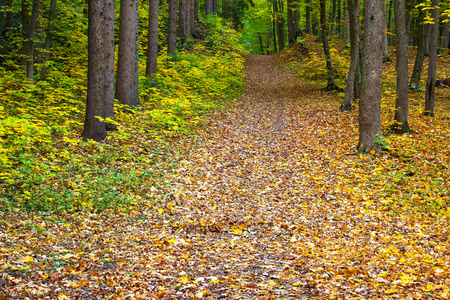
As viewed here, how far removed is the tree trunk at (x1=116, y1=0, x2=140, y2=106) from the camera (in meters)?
10.4

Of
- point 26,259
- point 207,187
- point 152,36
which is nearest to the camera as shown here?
point 26,259

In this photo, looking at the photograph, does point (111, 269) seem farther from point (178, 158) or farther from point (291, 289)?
point (178, 158)

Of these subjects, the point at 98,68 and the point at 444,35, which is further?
the point at 444,35

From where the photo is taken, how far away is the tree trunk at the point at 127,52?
10406mm

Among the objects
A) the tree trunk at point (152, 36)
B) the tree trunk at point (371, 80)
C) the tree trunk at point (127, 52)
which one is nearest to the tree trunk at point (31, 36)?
the tree trunk at point (127, 52)

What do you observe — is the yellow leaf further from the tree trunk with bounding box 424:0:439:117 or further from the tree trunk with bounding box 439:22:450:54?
the tree trunk with bounding box 439:22:450:54

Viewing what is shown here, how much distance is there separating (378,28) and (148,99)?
28.7 ft

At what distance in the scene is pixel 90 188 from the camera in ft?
20.8

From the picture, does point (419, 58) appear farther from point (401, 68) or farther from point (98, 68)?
point (98, 68)

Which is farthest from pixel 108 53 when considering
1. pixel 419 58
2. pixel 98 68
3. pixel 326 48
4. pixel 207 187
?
pixel 419 58

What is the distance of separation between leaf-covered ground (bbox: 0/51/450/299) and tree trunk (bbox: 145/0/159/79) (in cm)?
534

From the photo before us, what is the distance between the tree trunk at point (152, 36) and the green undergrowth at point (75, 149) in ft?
1.48

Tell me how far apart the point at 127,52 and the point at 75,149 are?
170 inches

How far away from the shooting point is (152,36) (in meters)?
13.9
